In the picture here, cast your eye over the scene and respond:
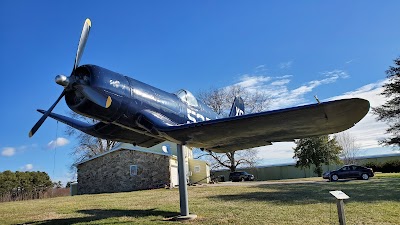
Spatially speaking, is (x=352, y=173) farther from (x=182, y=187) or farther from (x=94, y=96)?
(x=94, y=96)

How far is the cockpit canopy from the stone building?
18.8 metres

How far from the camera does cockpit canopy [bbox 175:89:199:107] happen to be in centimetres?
1068

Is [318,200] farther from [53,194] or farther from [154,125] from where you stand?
[53,194]

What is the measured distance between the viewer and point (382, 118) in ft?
131

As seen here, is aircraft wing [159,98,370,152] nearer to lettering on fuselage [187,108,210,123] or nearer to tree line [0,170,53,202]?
lettering on fuselage [187,108,210,123]

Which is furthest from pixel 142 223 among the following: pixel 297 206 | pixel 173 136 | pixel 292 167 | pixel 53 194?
pixel 292 167

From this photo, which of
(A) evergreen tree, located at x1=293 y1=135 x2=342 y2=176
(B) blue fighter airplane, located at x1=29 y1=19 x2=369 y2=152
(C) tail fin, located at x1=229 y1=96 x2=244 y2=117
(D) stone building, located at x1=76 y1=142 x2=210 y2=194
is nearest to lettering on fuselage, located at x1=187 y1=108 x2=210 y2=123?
(B) blue fighter airplane, located at x1=29 y1=19 x2=369 y2=152

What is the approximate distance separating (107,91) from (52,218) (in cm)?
540

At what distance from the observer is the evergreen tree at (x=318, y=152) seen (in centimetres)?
4716

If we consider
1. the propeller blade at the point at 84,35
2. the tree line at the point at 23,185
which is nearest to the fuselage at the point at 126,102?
the propeller blade at the point at 84,35

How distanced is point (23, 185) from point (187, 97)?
33.7m

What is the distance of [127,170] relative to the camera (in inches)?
1188

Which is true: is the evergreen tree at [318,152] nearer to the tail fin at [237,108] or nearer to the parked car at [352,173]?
the parked car at [352,173]

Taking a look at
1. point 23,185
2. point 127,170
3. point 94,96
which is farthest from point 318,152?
point 94,96
